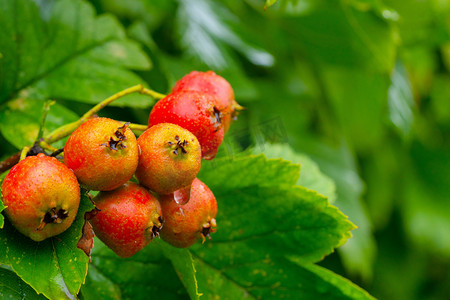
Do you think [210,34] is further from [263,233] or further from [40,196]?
[40,196]

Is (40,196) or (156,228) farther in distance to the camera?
(156,228)

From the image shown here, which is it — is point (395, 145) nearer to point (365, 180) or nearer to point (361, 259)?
point (365, 180)

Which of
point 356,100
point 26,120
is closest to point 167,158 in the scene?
point 26,120

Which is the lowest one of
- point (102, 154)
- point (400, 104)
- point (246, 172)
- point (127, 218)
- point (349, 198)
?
point (349, 198)

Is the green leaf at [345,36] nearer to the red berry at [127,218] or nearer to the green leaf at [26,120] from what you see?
the green leaf at [26,120]

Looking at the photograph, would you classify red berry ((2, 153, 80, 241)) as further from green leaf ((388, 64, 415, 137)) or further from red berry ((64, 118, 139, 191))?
green leaf ((388, 64, 415, 137))

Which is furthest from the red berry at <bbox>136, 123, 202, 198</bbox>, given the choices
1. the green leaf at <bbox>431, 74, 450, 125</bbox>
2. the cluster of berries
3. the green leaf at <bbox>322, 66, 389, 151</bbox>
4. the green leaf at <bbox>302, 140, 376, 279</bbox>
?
the green leaf at <bbox>431, 74, 450, 125</bbox>
